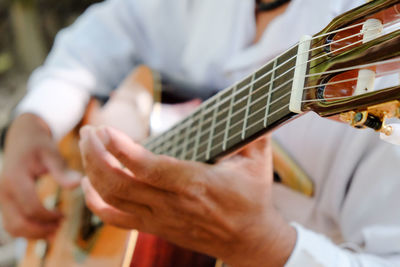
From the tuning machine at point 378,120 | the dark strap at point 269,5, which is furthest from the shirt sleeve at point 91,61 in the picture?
the tuning machine at point 378,120

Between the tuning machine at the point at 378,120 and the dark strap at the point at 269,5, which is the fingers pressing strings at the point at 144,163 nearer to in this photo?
the tuning machine at the point at 378,120

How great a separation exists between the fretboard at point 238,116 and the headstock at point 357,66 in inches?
1.2

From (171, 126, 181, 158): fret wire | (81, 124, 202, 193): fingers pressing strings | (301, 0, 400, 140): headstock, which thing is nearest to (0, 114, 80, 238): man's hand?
(171, 126, 181, 158): fret wire

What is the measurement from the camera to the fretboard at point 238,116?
378mm

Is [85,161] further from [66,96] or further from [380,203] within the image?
[66,96]

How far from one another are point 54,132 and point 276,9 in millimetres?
518

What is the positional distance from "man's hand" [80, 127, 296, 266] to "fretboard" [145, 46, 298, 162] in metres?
0.03

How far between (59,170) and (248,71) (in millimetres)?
415

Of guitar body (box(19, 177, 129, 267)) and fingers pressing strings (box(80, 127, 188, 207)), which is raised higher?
fingers pressing strings (box(80, 127, 188, 207))

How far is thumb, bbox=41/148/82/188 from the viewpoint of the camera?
31.1 inches

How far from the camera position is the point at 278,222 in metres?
0.47

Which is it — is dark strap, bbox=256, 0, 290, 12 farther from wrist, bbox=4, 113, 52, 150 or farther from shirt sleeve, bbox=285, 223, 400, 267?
wrist, bbox=4, 113, 52, 150

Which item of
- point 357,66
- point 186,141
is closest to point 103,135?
point 186,141

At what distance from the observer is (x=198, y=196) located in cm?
44
